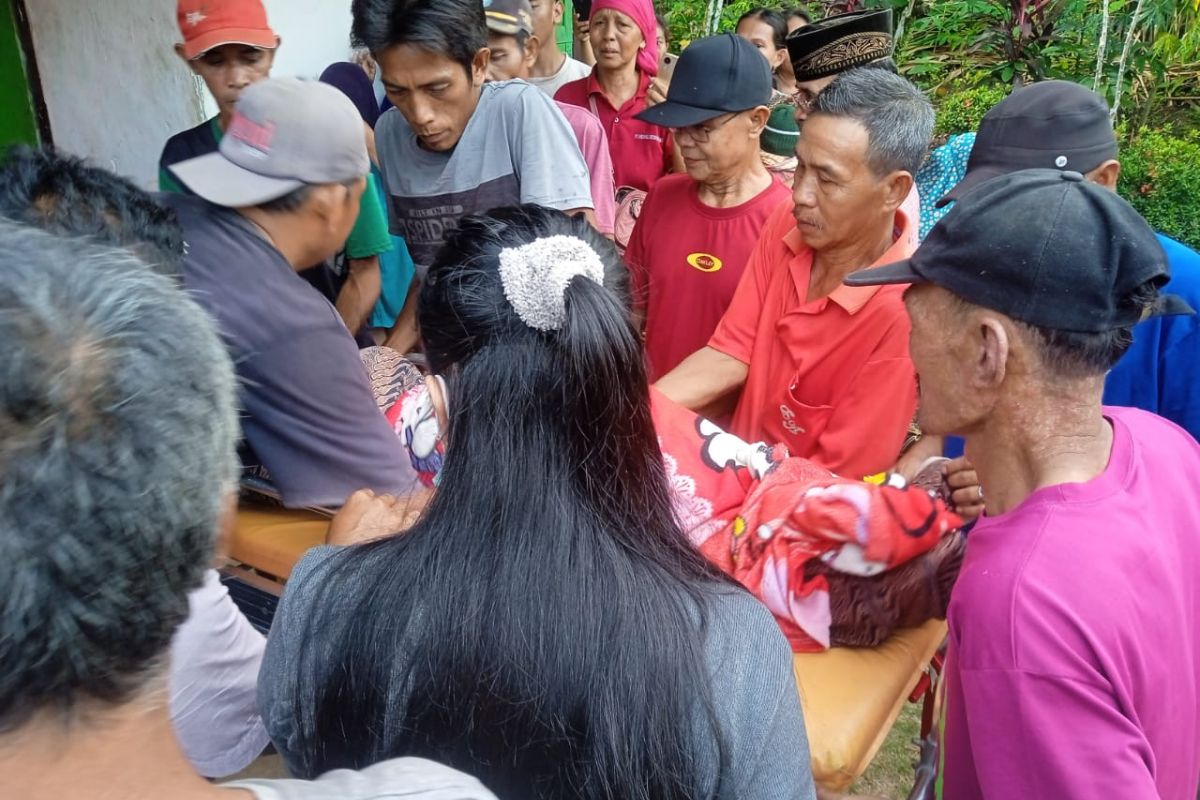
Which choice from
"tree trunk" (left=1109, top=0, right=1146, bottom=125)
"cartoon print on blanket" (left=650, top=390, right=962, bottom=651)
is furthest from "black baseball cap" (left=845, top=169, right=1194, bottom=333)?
"tree trunk" (left=1109, top=0, right=1146, bottom=125)

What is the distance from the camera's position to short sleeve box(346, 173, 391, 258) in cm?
281

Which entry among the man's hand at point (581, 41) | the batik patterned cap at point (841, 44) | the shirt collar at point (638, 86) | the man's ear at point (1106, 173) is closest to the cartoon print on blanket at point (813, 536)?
the man's ear at point (1106, 173)

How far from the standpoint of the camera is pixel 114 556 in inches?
24.9

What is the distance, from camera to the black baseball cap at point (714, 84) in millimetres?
2941

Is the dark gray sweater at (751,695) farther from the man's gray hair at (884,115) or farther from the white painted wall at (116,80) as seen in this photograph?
the white painted wall at (116,80)

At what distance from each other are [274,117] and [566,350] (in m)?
1.22

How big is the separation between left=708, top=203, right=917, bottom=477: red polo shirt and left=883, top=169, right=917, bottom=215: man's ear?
65 millimetres

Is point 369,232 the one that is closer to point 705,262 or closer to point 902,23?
point 705,262

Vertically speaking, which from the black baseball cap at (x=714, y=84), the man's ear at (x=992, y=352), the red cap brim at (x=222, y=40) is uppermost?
the red cap brim at (x=222, y=40)

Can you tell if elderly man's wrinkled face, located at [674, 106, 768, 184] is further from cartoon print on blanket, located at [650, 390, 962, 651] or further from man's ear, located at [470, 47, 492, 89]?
cartoon print on blanket, located at [650, 390, 962, 651]

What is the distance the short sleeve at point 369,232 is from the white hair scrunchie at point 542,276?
1.68m

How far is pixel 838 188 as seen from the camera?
231cm

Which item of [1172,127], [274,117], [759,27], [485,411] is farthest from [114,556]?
[1172,127]

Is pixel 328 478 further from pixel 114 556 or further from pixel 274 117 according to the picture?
pixel 114 556
